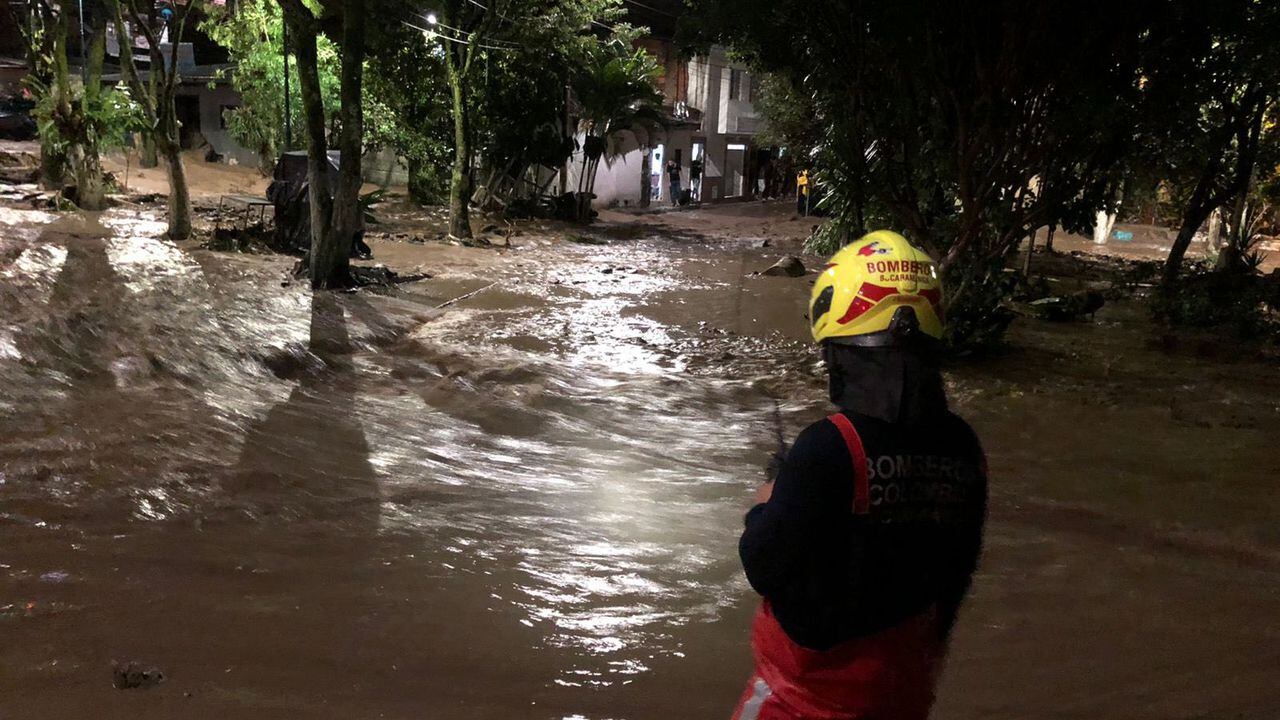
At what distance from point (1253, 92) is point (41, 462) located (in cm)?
1534

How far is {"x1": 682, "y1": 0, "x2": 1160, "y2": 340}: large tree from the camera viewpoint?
9289mm

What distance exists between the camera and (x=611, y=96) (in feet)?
77.3

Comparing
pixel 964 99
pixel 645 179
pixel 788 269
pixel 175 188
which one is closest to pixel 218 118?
pixel 645 179

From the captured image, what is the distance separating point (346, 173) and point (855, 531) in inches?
454

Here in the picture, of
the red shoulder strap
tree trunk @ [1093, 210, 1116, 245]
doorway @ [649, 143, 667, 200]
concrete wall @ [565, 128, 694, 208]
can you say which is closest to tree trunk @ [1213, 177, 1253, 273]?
tree trunk @ [1093, 210, 1116, 245]

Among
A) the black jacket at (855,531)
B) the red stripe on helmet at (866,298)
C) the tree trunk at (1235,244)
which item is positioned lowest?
the black jacket at (855,531)

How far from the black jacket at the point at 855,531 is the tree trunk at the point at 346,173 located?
1100cm

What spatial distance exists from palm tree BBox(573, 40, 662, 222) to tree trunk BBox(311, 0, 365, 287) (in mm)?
11803

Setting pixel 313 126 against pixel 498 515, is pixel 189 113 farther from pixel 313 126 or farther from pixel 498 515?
pixel 498 515

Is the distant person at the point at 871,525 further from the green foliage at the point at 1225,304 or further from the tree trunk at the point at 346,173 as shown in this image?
the green foliage at the point at 1225,304

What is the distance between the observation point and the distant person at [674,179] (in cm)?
3192

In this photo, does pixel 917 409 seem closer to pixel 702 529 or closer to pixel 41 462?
pixel 702 529

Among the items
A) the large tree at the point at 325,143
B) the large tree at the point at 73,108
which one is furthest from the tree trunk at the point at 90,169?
the large tree at the point at 325,143

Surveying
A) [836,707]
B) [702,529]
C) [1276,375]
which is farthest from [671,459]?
[1276,375]
